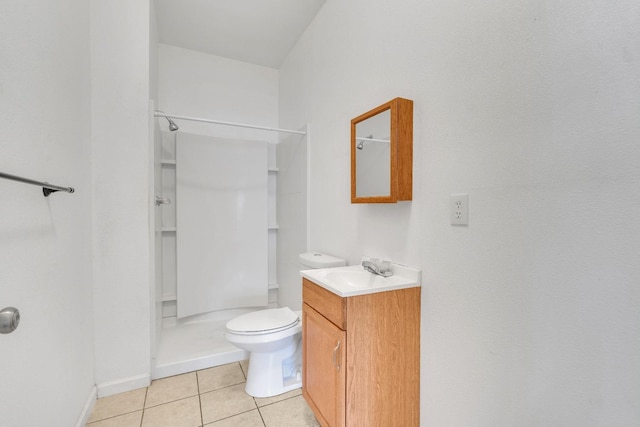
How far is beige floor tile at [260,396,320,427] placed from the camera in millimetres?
1482

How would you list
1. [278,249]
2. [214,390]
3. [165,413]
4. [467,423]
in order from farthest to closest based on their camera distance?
[278,249], [214,390], [165,413], [467,423]

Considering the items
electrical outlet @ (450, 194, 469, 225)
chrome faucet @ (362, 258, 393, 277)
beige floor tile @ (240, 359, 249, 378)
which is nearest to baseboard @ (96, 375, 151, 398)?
beige floor tile @ (240, 359, 249, 378)

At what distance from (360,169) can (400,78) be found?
0.49 metres

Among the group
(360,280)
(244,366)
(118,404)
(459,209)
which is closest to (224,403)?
(244,366)

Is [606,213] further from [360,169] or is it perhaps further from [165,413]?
[165,413]

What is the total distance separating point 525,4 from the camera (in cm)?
87

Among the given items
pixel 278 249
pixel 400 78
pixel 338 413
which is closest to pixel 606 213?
pixel 400 78

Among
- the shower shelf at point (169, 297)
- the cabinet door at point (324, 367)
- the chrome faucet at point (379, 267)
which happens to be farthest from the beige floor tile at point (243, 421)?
the shower shelf at point (169, 297)

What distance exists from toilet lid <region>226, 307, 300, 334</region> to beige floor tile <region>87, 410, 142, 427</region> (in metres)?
0.63

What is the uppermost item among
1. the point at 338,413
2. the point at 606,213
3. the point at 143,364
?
the point at 606,213

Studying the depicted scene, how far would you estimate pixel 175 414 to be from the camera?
1537mm

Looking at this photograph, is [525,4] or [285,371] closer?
[525,4]

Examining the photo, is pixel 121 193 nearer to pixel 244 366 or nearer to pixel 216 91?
pixel 244 366

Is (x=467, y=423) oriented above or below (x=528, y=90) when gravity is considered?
below
